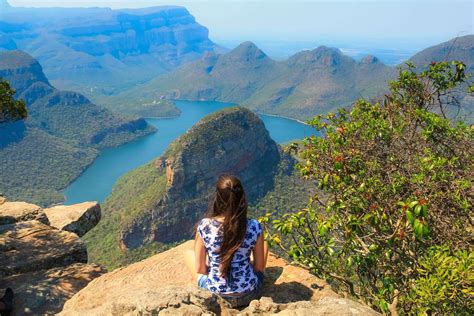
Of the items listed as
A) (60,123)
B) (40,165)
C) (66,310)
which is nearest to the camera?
(66,310)

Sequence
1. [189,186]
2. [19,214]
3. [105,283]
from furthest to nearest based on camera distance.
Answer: [189,186], [19,214], [105,283]

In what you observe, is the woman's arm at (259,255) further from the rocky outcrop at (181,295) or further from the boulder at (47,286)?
the boulder at (47,286)

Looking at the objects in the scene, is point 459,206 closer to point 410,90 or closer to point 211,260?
point 211,260

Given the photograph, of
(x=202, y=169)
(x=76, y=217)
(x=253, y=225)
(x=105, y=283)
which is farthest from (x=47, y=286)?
(x=202, y=169)

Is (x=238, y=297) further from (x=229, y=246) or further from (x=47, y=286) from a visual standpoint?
(x=47, y=286)

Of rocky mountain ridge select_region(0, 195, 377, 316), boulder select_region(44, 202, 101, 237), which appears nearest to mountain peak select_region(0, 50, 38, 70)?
boulder select_region(44, 202, 101, 237)

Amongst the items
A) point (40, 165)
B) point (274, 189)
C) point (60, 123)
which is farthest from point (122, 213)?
point (60, 123)

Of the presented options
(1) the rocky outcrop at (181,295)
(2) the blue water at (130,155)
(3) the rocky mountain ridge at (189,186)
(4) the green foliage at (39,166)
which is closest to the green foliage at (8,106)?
(1) the rocky outcrop at (181,295)
